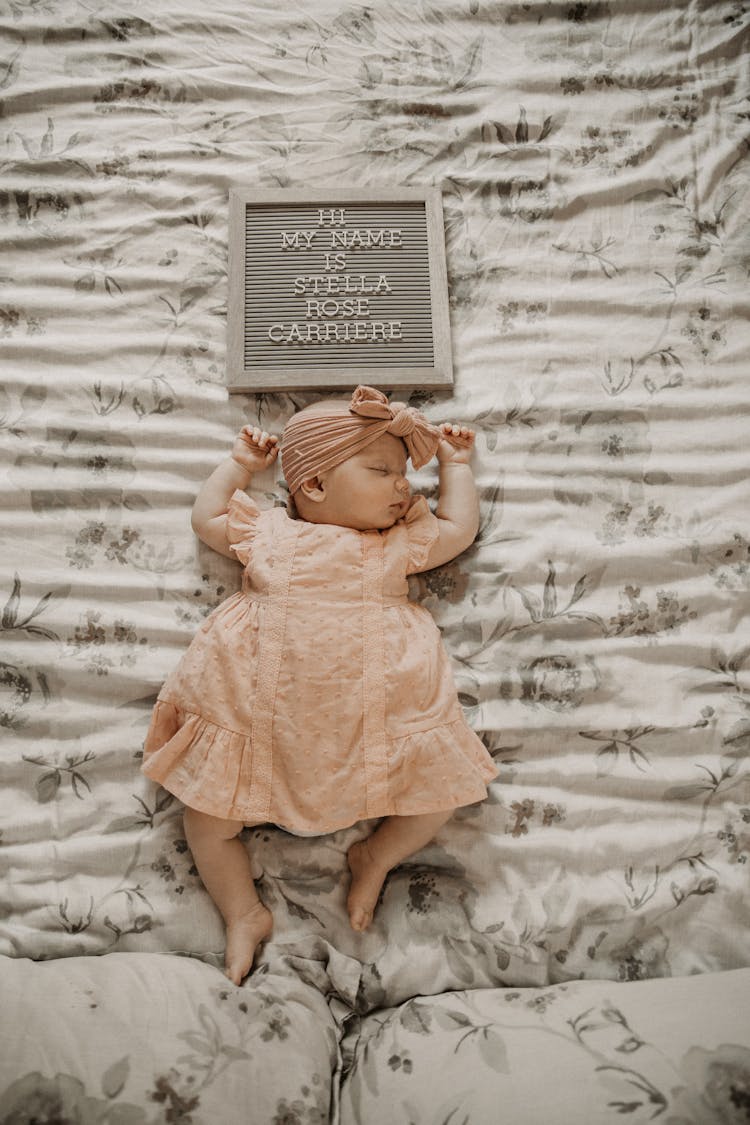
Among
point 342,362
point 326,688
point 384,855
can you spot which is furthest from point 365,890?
point 342,362

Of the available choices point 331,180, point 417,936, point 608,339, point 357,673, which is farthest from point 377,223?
point 417,936

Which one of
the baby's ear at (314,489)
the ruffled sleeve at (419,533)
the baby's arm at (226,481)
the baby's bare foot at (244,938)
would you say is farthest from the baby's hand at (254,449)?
the baby's bare foot at (244,938)

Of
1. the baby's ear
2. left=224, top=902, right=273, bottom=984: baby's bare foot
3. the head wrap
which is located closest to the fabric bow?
the head wrap

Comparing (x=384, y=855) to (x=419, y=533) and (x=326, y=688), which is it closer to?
(x=326, y=688)

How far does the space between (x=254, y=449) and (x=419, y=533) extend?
274mm

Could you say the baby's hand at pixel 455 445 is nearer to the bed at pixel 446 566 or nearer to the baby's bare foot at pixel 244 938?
the bed at pixel 446 566

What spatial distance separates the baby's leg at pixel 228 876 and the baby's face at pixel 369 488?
0.42m

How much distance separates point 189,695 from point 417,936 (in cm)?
41

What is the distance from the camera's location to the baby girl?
1.00 metres

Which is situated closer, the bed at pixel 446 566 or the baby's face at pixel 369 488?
the bed at pixel 446 566

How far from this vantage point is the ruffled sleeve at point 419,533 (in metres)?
1.12

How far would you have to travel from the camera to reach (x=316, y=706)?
1.01 meters

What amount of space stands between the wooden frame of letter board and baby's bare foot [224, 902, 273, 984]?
2.43 feet

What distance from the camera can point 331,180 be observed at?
137 centimetres
